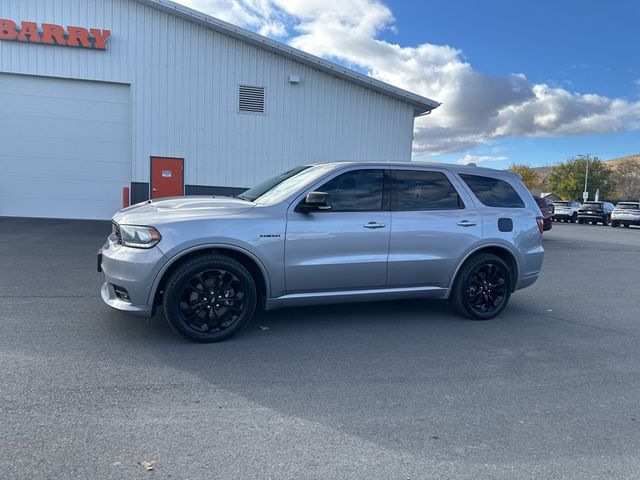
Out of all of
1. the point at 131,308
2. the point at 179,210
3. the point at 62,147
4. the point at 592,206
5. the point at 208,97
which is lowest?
the point at 131,308

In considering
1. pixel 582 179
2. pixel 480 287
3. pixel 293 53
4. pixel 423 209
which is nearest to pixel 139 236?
pixel 423 209

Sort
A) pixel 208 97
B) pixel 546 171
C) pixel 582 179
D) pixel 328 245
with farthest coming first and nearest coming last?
pixel 546 171
pixel 582 179
pixel 208 97
pixel 328 245

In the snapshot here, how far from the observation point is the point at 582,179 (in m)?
70.1

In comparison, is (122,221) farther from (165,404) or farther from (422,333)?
(422,333)

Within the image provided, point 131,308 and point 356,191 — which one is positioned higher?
point 356,191

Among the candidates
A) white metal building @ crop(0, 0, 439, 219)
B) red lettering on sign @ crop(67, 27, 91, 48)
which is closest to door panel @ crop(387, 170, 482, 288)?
white metal building @ crop(0, 0, 439, 219)

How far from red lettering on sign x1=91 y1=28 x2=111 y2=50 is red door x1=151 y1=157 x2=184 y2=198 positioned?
368 cm

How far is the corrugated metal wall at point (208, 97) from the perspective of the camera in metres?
14.3

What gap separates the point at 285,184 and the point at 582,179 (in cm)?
7694

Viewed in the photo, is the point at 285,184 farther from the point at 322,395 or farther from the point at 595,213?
the point at 595,213

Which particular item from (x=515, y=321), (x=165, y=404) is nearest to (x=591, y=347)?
(x=515, y=321)

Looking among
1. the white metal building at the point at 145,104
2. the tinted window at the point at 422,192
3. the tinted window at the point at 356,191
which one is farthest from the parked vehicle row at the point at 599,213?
the tinted window at the point at 356,191

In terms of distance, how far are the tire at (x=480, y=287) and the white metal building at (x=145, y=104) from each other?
1126 centimetres

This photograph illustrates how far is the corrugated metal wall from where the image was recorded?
14.3m
